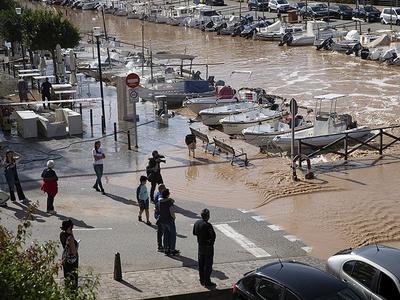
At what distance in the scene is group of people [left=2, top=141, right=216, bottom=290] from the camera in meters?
12.2

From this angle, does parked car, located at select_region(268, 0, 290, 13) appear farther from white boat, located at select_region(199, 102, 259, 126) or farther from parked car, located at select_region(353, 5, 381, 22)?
white boat, located at select_region(199, 102, 259, 126)

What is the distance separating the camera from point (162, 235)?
14.5m

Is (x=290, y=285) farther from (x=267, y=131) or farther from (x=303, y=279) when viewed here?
(x=267, y=131)

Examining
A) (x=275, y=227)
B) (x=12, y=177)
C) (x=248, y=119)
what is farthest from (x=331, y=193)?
(x=248, y=119)

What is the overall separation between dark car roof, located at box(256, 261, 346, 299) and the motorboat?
1856 cm

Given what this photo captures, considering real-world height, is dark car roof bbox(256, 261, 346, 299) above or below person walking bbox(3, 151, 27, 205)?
above

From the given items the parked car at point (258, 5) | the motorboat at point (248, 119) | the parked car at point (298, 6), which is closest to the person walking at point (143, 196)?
the motorboat at point (248, 119)

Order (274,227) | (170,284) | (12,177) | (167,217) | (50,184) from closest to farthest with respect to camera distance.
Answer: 1. (170,284)
2. (167,217)
3. (274,227)
4. (50,184)
5. (12,177)

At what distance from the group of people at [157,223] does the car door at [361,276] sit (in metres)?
2.13

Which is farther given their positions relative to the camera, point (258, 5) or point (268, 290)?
point (258, 5)

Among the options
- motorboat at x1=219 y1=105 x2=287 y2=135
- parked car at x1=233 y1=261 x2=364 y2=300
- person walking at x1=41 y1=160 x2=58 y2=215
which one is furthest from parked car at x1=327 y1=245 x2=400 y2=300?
motorboat at x1=219 y1=105 x2=287 y2=135

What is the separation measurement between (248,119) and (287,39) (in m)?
35.5

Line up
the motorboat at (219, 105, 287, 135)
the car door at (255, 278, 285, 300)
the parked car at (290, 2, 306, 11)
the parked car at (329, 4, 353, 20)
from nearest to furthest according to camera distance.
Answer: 1. the car door at (255, 278, 285, 300)
2. the motorboat at (219, 105, 287, 135)
3. the parked car at (329, 4, 353, 20)
4. the parked car at (290, 2, 306, 11)

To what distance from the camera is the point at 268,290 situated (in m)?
10.8
